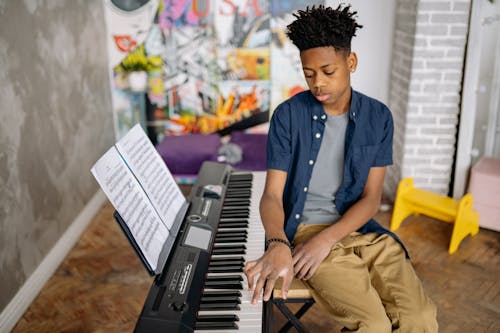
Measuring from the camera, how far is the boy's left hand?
1.80 meters

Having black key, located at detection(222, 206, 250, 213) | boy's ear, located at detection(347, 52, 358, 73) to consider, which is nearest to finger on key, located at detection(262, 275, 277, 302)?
black key, located at detection(222, 206, 250, 213)

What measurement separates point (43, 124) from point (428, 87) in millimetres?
2725

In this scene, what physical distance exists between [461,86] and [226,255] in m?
2.75

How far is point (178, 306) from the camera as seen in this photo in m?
1.53

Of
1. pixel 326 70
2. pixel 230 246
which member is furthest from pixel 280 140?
pixel 230 246

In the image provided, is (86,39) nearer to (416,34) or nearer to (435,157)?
(416,34)

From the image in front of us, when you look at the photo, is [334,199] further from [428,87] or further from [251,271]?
[428,87]

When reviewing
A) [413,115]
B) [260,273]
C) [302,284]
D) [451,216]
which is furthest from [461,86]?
[260,273]

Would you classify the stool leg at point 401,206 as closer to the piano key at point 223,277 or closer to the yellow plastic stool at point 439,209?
the yellow plastic stool at point 439,209

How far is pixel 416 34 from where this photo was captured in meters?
3.74

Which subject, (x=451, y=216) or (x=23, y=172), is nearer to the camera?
(x=23, y=172)

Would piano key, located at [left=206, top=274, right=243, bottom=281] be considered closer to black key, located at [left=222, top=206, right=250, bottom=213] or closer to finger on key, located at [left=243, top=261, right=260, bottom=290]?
finger on key, located at [left=243, top=261, right=260, bottom=290]

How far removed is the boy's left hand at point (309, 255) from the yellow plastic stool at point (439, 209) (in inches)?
75.8

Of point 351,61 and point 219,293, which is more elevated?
point 351,61
